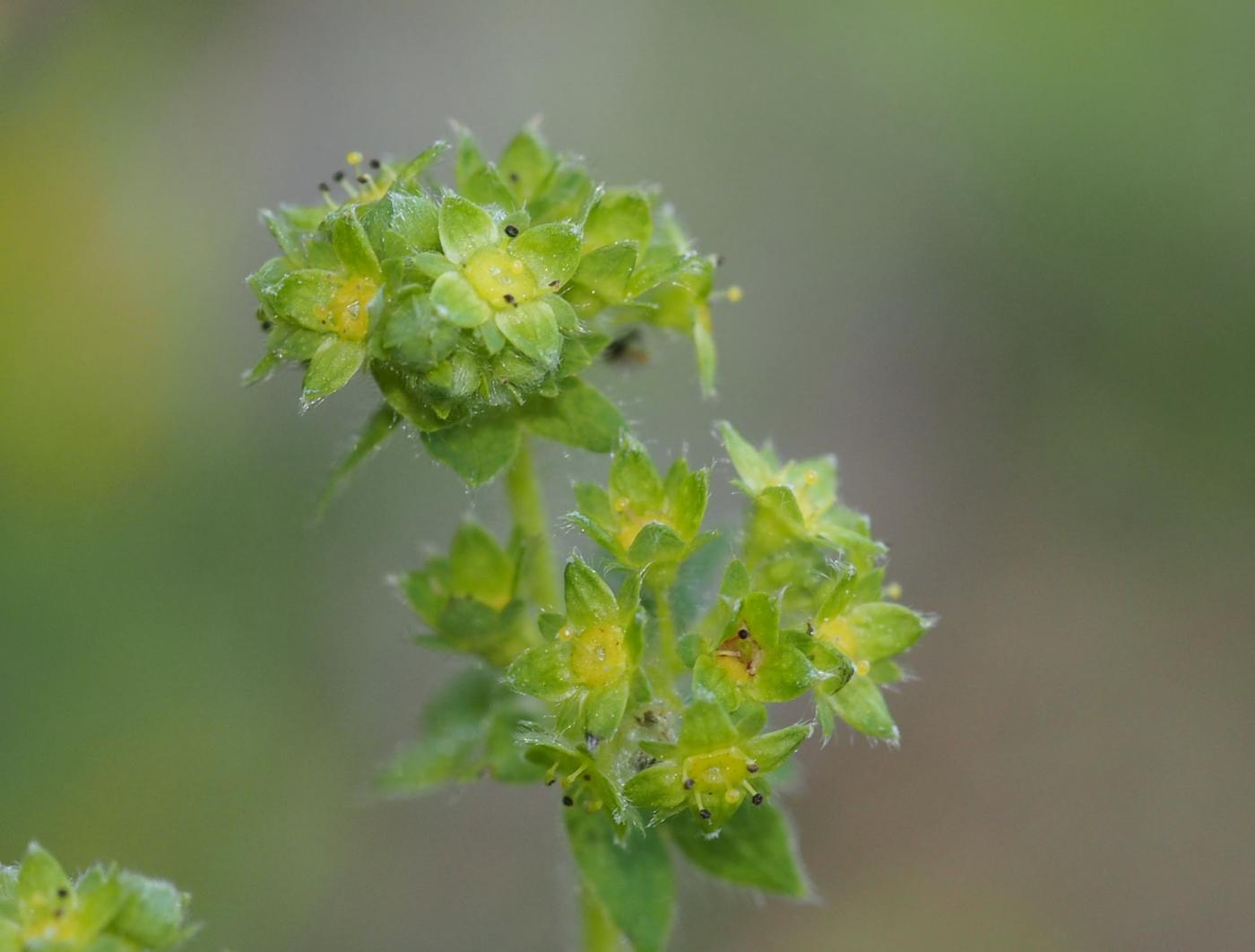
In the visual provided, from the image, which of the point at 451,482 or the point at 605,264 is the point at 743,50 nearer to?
the point at 451,482

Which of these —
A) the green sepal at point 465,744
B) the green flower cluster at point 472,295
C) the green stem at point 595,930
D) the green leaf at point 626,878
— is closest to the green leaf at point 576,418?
the green flower cluster at point 472,295

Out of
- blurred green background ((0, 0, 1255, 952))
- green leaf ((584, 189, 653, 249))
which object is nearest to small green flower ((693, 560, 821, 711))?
green leaf ((584, 189, 653, 249))

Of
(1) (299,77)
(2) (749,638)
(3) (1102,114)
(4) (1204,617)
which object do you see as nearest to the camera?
(2) (749,638)

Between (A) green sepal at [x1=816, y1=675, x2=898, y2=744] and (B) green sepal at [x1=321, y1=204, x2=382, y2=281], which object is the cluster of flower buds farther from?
(B) green sepal at [x1=321, y1=204, x2=382, y2=281]

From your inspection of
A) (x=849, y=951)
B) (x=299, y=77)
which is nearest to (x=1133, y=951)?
(x=849, y=951)

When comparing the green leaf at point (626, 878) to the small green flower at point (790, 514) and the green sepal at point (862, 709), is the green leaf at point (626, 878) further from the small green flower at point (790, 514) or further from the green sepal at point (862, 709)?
the small green flower at point (790, 514)

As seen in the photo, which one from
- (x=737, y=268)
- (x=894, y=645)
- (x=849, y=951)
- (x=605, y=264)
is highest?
(x=737, y=268)

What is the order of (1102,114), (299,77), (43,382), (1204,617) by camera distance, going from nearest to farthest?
(43,382) → (1204,617) → (1102,114) → (299,77)

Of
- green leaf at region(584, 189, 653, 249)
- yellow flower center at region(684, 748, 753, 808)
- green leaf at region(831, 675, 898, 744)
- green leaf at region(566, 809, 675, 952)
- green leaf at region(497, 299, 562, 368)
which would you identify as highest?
green leaf at region(584, 189, 653, 249)
